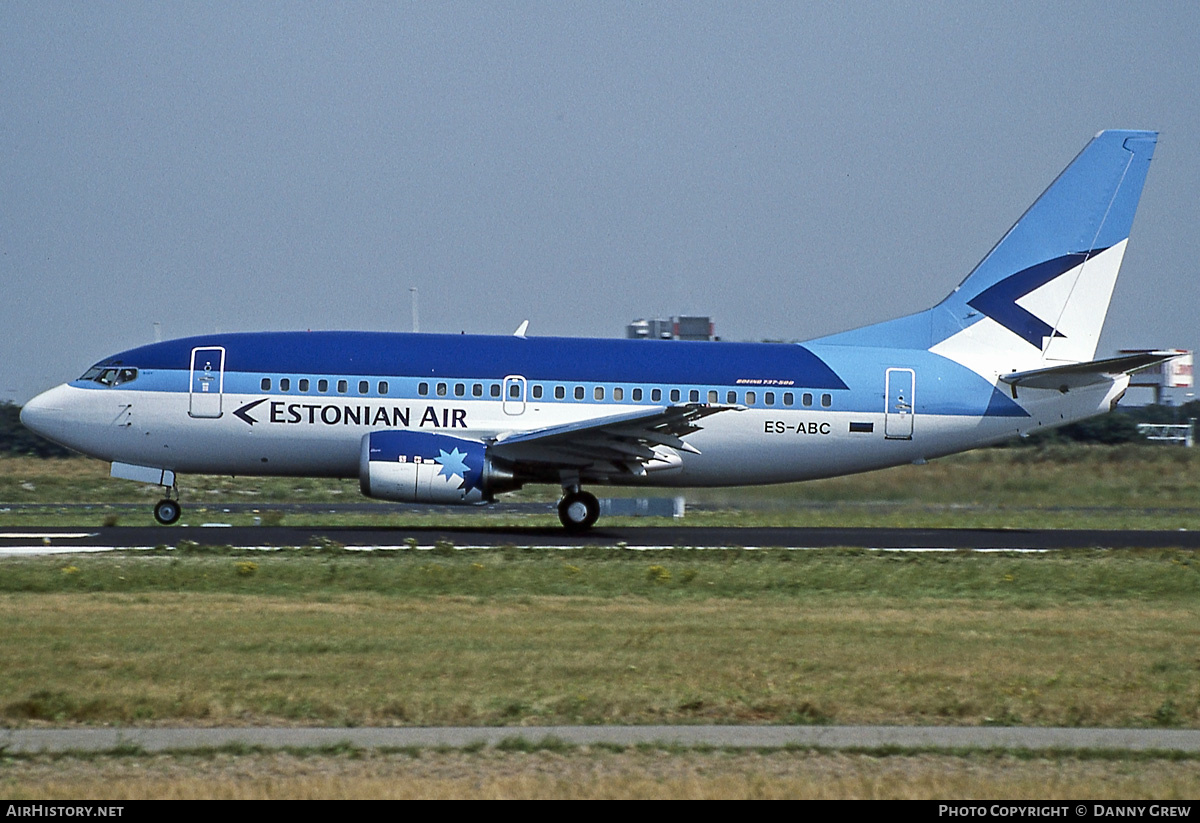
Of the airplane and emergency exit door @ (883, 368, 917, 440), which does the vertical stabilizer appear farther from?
emergency exit door @ (883, 368, 917, 440)

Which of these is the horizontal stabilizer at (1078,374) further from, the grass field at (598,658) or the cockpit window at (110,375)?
the cockpit window at (110,375)

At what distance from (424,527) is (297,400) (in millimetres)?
4016

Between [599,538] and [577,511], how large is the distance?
1.35 metres

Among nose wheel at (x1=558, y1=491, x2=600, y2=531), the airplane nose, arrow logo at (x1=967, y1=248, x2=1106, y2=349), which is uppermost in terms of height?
arrow logo at (x1=967, y1=248, x2=1106, y2=349)

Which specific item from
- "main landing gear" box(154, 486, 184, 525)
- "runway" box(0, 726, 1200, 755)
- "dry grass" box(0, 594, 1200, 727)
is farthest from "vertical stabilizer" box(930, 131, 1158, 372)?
"runway" box(0, 726, 1200, 755)

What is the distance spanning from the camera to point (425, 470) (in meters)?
24.9

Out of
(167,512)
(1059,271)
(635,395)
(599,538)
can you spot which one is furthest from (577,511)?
(1059,271)

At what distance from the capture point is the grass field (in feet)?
27.0

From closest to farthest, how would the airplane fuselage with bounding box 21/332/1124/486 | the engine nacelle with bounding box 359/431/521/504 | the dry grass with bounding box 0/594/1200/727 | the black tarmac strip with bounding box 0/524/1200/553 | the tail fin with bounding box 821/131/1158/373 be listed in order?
the dry grass with bounding box 0/594/1200/727, the black tarmac strip with bounding box 0/524/1200/553, the engine nacelle with bounding box 359/431/521/504, the airplane fuselage with bounding box 21/332/1124/486, the tail fin with bounding box 821/131/1158/373

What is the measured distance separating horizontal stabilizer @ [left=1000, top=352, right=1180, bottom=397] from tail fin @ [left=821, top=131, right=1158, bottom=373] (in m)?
0.78

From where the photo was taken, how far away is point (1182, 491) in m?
39.8

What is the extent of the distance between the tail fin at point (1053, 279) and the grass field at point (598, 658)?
6.75 m

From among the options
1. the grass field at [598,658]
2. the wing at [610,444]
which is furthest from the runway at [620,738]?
the wing at [610,444]

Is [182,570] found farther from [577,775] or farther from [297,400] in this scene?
[577,775]
